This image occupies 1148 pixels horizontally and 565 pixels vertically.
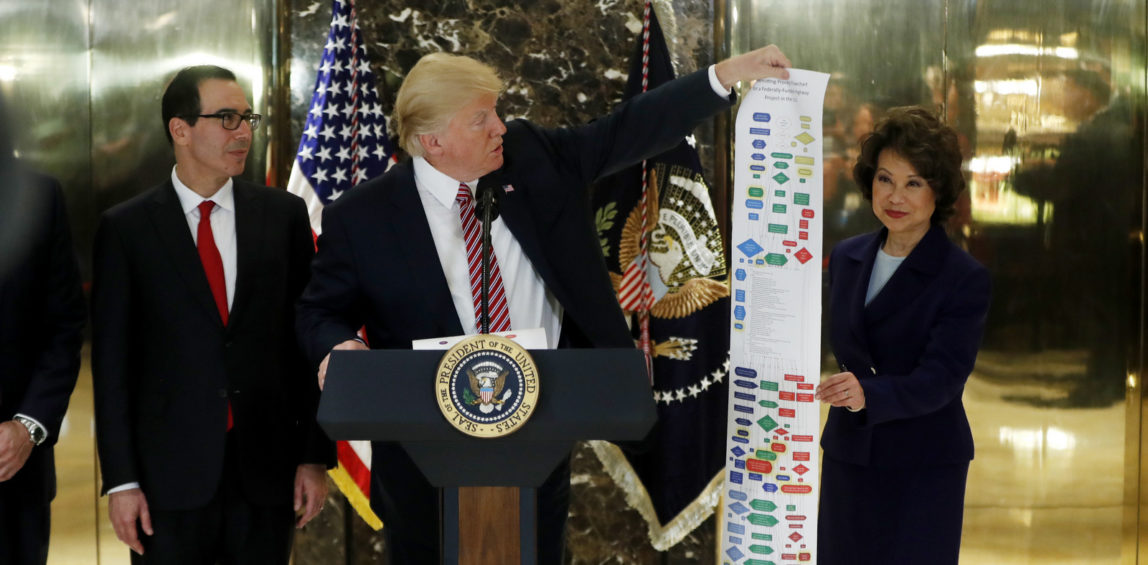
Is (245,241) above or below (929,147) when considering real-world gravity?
below

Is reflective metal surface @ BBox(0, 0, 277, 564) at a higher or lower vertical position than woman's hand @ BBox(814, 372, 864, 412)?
higher

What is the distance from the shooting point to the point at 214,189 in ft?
8.42

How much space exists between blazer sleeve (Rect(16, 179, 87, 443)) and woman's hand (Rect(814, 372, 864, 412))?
1.83m

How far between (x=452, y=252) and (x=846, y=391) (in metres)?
1.01

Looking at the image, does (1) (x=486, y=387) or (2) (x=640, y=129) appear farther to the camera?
(2) (x=640, y=129)

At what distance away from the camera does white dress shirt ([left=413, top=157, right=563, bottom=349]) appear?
7.59 ft

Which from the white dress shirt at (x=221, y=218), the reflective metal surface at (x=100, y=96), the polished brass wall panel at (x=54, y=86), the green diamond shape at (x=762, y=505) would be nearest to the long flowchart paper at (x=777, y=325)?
the green diamond shape at (x=762, y=505)

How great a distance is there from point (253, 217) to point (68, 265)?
0.45 m

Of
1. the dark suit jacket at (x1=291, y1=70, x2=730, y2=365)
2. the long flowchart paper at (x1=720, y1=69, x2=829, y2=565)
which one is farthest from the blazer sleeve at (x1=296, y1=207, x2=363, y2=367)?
the long flowchart paper at (x1=720, y1=69, x2=829, y2=565)

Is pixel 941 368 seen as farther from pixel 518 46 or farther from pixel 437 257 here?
pixel 518 46

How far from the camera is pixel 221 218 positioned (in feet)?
8.43

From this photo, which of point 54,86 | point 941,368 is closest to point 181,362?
point 54,86

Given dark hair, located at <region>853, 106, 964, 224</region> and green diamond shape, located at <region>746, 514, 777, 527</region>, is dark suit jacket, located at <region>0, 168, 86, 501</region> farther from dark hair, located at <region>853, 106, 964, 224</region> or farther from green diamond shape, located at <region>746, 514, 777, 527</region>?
dark hair, located at <region>853, 106, 964, 224</region>

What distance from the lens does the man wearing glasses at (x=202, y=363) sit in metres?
2.40
